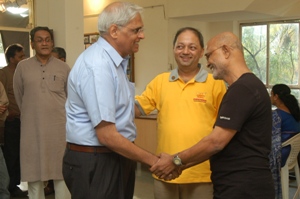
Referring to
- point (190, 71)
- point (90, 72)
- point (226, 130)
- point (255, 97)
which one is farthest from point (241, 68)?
point (90, 72)

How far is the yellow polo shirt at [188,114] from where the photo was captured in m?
2.32

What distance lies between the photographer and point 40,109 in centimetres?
351

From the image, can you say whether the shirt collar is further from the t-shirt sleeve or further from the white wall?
the white wall

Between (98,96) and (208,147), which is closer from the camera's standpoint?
(98,96)

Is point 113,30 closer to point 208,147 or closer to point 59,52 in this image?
point 208,147

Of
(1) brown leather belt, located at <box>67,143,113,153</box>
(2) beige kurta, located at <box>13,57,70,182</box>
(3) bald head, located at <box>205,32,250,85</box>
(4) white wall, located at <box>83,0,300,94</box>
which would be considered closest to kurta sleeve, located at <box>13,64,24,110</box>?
(2) beige kurta, located at <box>13,57,70,182</box>

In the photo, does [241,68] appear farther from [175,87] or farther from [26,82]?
[26,82]

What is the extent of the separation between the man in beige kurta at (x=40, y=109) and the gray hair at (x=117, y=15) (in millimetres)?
1683

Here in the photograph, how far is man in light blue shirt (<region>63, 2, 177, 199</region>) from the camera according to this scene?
1.83 m

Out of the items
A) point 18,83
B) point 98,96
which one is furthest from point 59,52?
point 98,96

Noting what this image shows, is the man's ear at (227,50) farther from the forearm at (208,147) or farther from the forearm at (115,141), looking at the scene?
the forearm at (115,141)

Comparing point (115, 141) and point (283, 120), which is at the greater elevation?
point (115, 141)

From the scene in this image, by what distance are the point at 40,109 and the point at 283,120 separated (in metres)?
2.40

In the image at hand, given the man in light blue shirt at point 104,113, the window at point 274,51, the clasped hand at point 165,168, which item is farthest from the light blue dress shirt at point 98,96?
the window at point 274,51
